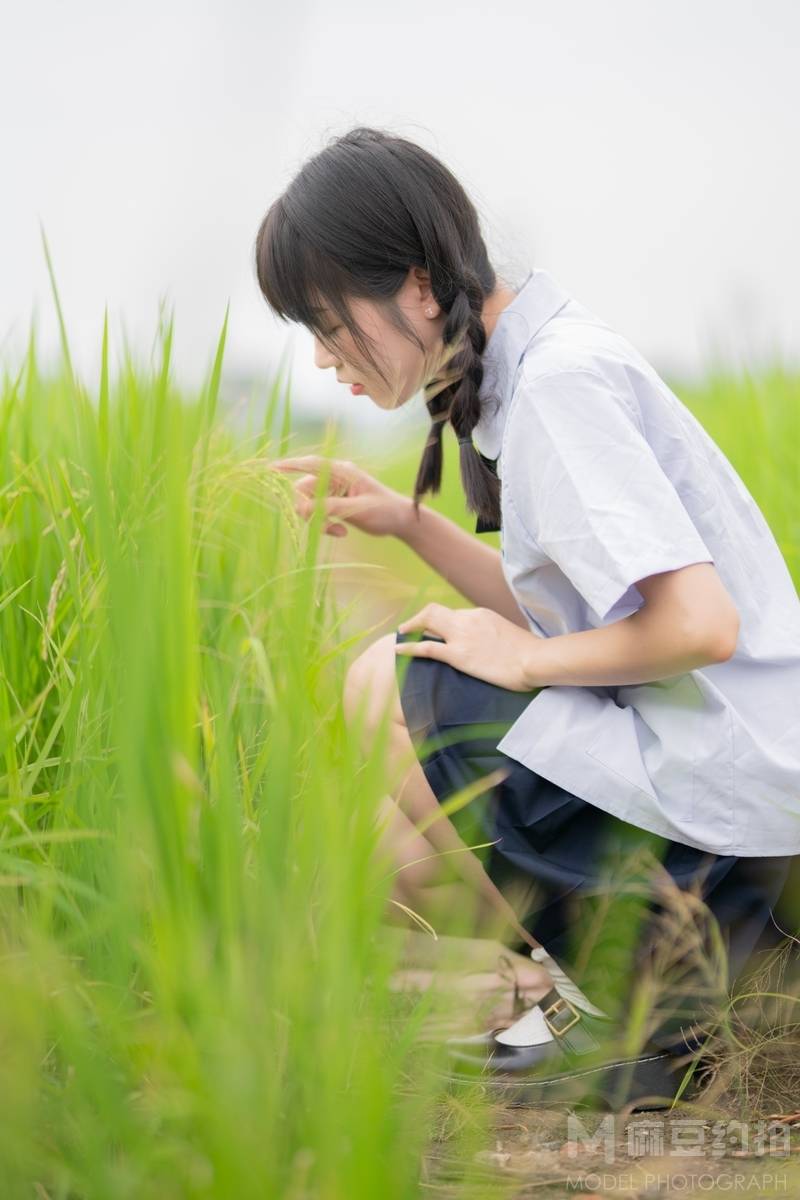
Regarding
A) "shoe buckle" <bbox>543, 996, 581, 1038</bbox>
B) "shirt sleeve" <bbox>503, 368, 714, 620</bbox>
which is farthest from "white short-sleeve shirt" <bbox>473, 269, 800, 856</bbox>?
"shoe buckle" <bbox>543, 996, 581, 1038</bbox>

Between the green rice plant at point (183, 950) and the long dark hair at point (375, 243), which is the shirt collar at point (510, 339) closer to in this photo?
the long dark hair at point (375, 243)

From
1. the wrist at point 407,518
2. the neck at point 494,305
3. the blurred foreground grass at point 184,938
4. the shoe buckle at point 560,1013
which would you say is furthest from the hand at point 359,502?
the shoe buckle at point 560,1013

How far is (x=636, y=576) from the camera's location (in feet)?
3.72

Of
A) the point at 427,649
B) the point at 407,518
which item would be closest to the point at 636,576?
the point at 427,649

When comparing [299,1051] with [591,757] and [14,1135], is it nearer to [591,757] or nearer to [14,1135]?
[14,1135]

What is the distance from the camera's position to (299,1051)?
798 millimetres

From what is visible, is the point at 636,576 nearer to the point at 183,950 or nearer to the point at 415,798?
the point at 415,798

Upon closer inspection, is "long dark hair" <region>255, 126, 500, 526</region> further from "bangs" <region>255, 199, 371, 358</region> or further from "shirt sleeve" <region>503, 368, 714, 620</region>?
"shirt sleeve" <region>503, 368, 714, 620</region>

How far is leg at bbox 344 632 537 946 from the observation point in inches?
55.1

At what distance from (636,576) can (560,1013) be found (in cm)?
56

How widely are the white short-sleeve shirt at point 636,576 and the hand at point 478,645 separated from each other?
46 millimetres

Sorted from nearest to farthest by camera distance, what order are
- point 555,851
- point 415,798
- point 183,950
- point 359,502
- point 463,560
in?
point 183,950
point 555,851
point 415,798
point 359,502
point 463,560

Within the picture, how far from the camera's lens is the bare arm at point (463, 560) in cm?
178

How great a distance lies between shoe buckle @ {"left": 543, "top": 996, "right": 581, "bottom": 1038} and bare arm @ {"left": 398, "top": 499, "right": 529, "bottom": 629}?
23.0 inches
